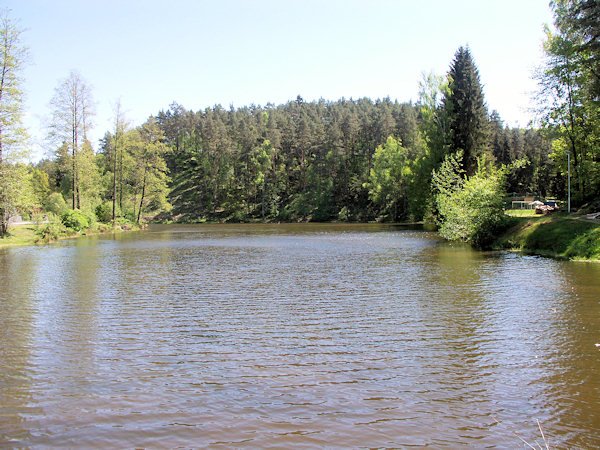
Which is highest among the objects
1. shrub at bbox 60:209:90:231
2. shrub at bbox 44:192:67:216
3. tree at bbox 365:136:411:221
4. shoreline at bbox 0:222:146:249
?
tree at bbox 365:136:411:221

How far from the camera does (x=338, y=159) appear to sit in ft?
322

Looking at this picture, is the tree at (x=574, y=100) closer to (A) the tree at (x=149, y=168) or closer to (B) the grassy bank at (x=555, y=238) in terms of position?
(B) the grassy bank at (x=555, y=238)

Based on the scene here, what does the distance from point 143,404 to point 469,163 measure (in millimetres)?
51932

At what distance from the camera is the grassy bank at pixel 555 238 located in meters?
24.6

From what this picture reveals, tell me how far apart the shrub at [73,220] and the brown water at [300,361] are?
30.2m

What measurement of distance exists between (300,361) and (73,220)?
4494 centimetres

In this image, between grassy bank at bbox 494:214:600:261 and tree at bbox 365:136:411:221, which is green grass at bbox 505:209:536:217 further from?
tree at bbox 365:136:411:221

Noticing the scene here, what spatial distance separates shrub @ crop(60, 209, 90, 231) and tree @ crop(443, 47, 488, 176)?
43.3 meters

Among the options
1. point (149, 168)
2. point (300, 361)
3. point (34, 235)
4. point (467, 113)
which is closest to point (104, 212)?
point (149, 168)

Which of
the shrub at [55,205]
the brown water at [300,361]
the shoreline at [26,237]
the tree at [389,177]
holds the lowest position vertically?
the brown water at [300,361]

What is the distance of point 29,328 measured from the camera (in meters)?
12.0

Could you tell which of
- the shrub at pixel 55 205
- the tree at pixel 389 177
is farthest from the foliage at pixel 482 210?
the tree at pixel 389 177

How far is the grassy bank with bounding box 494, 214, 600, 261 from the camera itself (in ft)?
80.8

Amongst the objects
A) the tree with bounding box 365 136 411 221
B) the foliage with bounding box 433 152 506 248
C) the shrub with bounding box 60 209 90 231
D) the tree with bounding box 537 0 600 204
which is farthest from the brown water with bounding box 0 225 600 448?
the tree with bounding box 365 136 411 221
